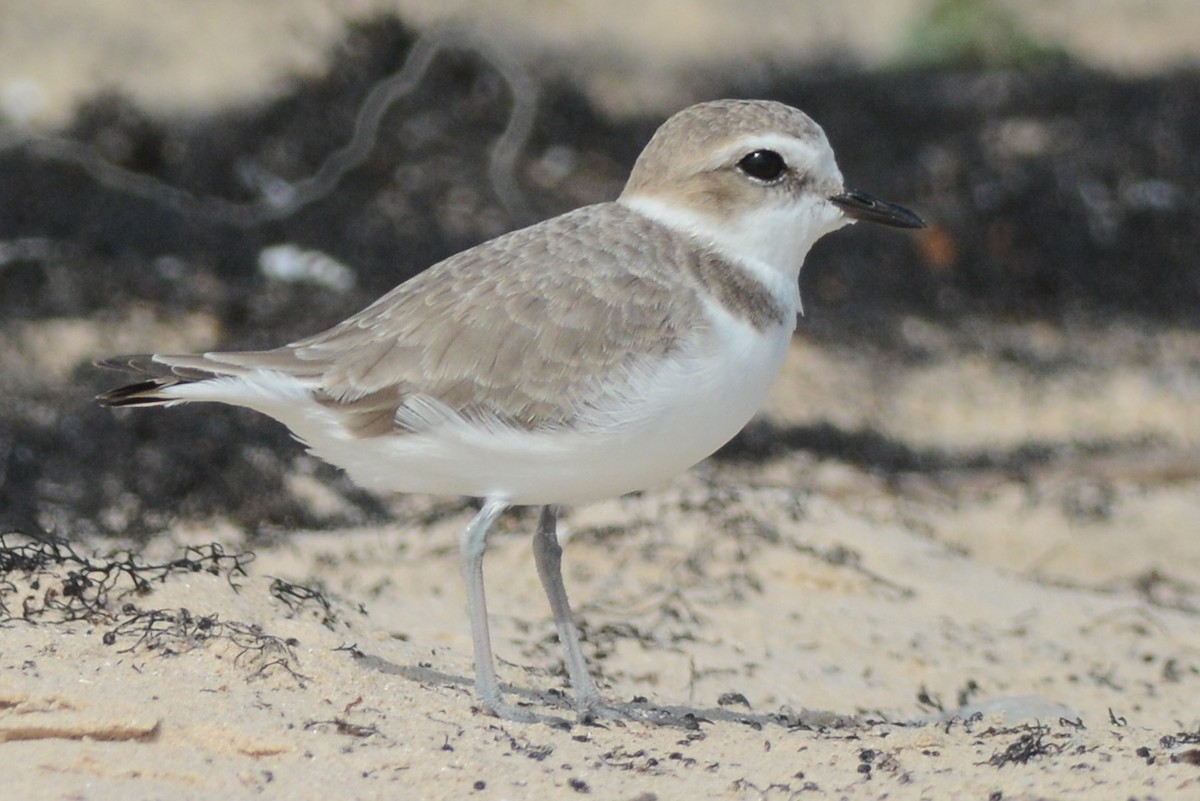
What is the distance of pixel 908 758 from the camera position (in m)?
4.09

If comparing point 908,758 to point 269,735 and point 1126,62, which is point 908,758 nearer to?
point 269,735

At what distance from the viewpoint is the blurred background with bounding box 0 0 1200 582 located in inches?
307

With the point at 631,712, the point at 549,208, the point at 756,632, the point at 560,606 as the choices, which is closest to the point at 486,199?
the point at 549,208

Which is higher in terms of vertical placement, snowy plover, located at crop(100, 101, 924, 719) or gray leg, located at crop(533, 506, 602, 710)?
snowy plover, located at crop(100, 101, 924, 719)

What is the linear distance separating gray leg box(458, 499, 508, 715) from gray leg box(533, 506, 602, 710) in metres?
0.22

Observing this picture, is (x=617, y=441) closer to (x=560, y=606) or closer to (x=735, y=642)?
(x=560, y=606)

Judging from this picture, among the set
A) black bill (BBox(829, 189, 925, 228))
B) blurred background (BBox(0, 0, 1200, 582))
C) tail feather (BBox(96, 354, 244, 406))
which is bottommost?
tail feather (BBox(96, 354, 244, 406))

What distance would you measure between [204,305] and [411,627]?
3.87 meters

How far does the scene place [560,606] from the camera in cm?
473

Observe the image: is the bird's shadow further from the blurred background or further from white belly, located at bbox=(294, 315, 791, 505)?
the blurred background

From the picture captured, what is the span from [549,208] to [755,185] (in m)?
5.90

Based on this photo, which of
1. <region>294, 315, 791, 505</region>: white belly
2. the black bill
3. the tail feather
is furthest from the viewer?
the black bill

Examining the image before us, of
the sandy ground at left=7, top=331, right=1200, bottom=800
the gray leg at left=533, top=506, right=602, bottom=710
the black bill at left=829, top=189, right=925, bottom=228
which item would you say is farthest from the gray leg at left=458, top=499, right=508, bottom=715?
the black bill at left=829, top=189, right=925, bottom=228

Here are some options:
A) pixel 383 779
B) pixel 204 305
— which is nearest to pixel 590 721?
pixel 383 779
